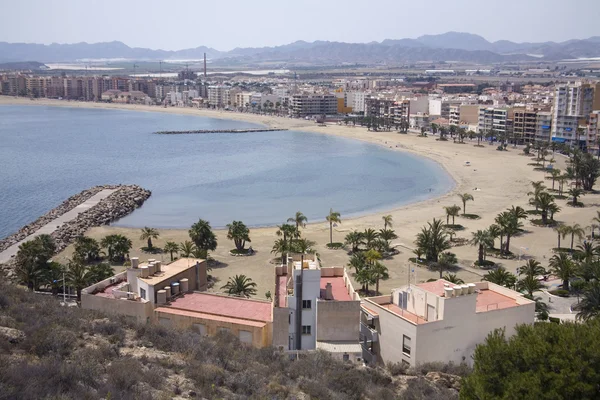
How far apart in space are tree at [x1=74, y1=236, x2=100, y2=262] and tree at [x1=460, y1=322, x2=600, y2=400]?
69.8 ft

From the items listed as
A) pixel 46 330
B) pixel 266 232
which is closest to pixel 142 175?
pixel 266 232

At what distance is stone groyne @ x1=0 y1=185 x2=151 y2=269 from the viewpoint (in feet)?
112

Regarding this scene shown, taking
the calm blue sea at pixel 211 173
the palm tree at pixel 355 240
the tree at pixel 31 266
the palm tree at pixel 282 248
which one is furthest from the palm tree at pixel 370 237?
the tree at pixel 31 266

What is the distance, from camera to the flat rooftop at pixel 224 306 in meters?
16.3

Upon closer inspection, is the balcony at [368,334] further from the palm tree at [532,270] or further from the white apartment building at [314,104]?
the white apartment building at [314,104]

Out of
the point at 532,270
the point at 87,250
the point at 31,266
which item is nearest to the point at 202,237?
the point at 87,250

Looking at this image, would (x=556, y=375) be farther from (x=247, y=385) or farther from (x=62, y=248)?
(x=62, y=248)

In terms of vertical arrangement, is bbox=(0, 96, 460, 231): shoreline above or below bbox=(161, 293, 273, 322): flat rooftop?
below

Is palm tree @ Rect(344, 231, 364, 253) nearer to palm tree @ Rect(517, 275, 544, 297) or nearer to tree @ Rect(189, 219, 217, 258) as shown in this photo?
tree @ Rect(189, 219, 217, 258)

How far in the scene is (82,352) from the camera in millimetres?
10672

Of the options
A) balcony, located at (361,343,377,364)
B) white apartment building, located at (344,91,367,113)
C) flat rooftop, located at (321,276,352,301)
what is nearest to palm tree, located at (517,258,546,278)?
flat rooftop, located at (321,276,352,301)

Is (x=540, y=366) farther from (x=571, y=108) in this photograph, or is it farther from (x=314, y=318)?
(x=571, y=108)

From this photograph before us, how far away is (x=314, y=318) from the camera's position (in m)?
16.2

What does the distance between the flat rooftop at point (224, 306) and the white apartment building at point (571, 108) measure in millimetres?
61997
